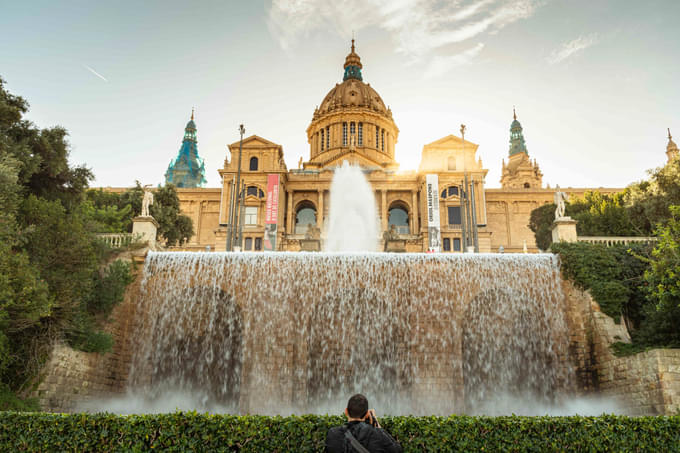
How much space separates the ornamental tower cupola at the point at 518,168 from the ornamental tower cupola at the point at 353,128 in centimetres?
1833

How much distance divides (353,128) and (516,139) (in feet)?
112

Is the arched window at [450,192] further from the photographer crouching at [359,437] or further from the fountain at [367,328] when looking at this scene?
the photographer crouching at [359,437]

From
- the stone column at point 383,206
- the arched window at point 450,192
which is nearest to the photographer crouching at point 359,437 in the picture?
the stone column at point 383,206

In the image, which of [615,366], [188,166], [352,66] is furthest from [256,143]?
[188,166]

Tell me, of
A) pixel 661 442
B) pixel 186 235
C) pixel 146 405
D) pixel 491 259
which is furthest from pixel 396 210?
pixel 661 442

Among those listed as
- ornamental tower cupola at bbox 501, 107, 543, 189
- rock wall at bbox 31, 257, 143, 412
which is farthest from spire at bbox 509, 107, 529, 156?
rock wall at bbox 31, 257, 143, 412

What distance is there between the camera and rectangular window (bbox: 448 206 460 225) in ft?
145

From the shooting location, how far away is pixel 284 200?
1829 inches

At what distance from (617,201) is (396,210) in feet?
72.9

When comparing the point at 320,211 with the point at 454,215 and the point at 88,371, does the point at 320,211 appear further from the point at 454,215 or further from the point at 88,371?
the point at 88,371

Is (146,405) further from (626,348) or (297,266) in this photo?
(626,348)

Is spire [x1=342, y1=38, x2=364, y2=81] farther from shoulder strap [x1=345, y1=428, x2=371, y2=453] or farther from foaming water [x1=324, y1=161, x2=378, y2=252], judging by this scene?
shoulder strap [x1=345, y1=428, x2=371, y2=453]

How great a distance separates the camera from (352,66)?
217 ft

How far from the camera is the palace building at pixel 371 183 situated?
4359 centimetres
